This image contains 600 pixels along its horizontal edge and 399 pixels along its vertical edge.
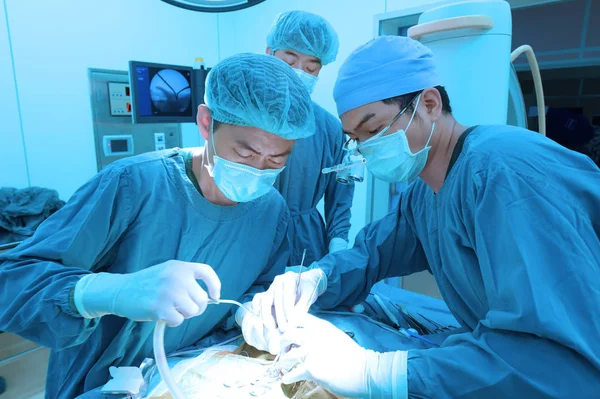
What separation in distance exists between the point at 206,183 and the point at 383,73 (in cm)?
61

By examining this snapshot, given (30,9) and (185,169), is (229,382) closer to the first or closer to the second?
(185,169)

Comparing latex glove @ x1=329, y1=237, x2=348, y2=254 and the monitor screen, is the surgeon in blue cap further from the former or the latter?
the monitor screen

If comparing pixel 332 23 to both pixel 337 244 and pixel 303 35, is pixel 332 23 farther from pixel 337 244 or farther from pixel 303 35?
pixel 337 244

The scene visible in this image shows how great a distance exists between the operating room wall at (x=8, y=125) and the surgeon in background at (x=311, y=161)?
2.01 meters

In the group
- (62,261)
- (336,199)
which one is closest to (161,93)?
(336,199)

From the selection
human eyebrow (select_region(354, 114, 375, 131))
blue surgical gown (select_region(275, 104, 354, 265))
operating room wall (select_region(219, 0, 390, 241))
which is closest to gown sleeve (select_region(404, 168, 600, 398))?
human eyebrow (select_region(354, 114, 375, 131))

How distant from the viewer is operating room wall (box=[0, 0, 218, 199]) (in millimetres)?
Result: 2723

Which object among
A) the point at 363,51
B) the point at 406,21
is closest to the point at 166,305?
the point at 363,51

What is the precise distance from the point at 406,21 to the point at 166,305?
2543mm

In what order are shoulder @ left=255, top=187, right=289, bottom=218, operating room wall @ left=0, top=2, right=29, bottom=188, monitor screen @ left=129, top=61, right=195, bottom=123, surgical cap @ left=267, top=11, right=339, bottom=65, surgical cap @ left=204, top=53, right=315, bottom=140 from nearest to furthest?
surgical cap @ left=204, top=53, right=315, bottom=140 → shoulder @ left=255, top=187, right=289, bottom=218 → surgical cap @ left=267, top=11, right=339, bottom=65 → operating room wall @ left=0, top=2, right=29, bottom=188 → monitor screen @ left=129, top=61, right=195, bottom=123

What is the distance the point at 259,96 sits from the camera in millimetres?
1041

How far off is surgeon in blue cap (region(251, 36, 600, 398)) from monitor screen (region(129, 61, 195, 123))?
2121mm

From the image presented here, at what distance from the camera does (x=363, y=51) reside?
1125 millimetres

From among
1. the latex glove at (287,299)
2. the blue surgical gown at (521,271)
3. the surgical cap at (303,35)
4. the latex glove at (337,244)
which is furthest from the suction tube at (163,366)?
the surgical cap at (303,35)
